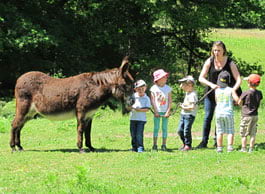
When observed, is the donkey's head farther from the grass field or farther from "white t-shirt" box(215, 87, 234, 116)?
"white t-shirt" box(215, 87, 234, 116)

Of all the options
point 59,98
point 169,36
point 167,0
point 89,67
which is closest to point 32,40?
point 89,67

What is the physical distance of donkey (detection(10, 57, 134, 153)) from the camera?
10750mm

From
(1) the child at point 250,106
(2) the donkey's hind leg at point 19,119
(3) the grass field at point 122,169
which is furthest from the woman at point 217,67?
(2) the donkey's hind leg at point 19,119

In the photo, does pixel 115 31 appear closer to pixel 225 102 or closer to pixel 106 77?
pixel 106 77

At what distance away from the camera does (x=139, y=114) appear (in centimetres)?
1074

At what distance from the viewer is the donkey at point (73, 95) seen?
10750mm

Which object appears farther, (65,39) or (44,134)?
(65,39)

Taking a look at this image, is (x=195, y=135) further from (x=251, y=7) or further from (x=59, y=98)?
(x=251, y=7)

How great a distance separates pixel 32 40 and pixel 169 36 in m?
7.83

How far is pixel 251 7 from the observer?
23.6 meters

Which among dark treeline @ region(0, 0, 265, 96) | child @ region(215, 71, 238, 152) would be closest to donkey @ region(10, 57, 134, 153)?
child @ region(215, 71, 238, 152)

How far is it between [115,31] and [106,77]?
41.7 feet

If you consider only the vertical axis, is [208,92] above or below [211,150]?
above

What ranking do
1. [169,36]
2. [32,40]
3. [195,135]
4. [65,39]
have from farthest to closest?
[169,36] → [65,39] → [32,40] → [195,135]
